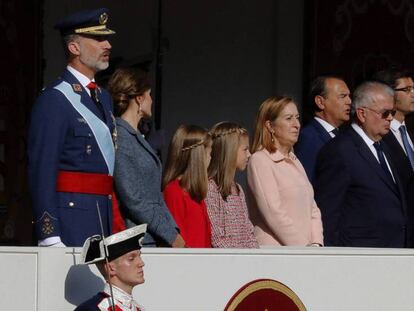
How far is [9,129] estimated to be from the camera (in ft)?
35.2

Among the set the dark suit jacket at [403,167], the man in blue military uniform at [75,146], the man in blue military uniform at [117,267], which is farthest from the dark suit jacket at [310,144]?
the man in blue military uniform at [117,267]

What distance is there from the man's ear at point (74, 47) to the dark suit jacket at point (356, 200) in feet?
5.91

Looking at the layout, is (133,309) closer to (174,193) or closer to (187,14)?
(174,193)

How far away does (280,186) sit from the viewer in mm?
8492

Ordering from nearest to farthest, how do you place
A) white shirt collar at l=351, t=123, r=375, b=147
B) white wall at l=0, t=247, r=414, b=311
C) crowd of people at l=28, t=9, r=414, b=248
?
white wall at l=0, t=247, r=414, b=311 → crowd of people at l=28, t=9, r=414, b=248 → white shirt collar at l=351, t=123, r=375, b=147

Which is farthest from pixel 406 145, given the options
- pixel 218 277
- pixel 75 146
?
pixel 75 146

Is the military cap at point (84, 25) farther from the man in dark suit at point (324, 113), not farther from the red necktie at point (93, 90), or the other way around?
the man in dark suit at point (324, 113)

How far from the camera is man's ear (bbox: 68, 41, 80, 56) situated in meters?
7.57

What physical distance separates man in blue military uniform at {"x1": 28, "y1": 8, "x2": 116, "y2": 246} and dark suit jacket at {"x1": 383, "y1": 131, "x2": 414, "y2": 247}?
215 centimetres

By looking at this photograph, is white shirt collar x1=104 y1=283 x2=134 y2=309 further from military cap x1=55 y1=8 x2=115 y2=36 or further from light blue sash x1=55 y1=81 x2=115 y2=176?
military cap x1=55 y1=8 x2=115 y2=36

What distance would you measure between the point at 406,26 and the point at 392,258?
Result: 4.13m

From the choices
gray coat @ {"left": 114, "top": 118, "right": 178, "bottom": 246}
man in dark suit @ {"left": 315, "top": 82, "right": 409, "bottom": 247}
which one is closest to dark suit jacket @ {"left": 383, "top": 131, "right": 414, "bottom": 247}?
man in dark suit @ {"left": 315, "top": 82, "right": 409, "bottom": 247}

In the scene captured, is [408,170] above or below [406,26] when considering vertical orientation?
below

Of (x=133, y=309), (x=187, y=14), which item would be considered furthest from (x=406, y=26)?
(x=133, y=309)
